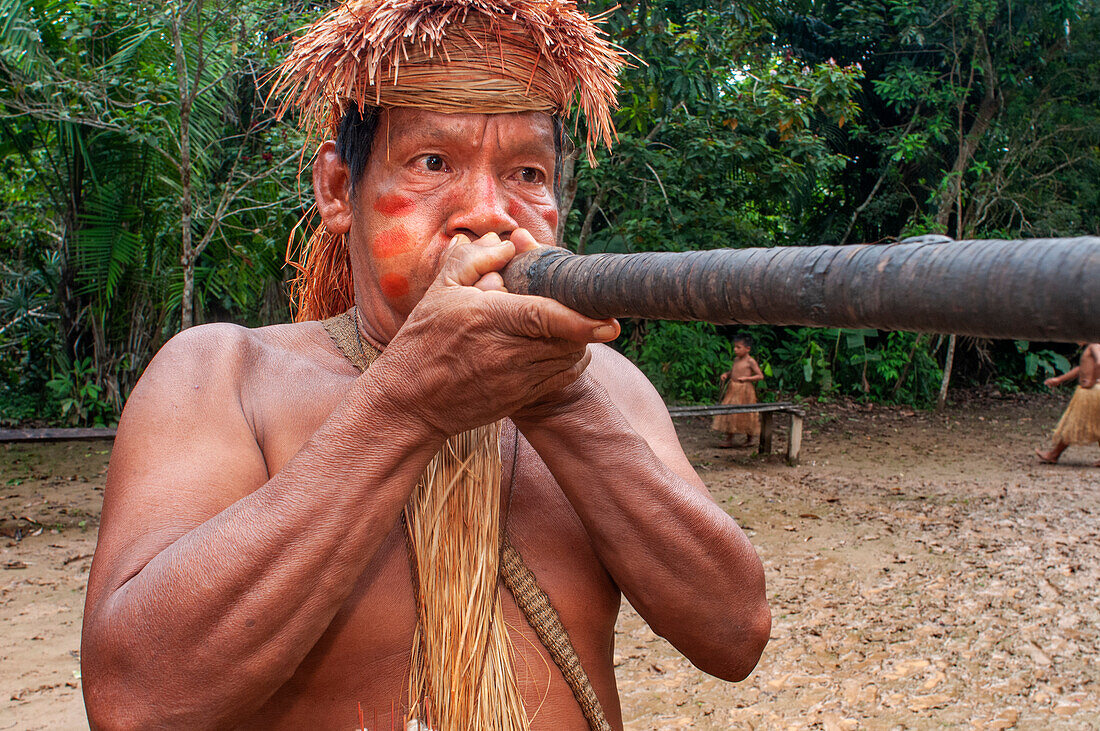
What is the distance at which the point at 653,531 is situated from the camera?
1.43 meters

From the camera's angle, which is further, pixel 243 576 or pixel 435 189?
pixel 435 189

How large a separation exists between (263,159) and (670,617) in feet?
22.6

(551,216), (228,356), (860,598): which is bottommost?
(860,598)

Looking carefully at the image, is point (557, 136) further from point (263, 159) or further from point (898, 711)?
point (263, 159)

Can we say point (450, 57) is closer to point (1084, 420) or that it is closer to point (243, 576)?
point (243, 576)

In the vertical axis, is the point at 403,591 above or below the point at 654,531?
below

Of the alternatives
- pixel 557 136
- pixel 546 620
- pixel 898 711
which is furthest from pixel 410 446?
pixel 898 711

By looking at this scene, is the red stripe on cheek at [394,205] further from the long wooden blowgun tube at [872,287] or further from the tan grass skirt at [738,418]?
the tan grass skirt at [738,418]

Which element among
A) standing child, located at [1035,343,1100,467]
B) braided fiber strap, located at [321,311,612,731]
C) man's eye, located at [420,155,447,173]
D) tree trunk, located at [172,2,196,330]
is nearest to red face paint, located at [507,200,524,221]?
man's eye, located at [420,155,447,173]

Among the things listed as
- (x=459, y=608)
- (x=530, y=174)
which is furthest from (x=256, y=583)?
(x=530, y=174)

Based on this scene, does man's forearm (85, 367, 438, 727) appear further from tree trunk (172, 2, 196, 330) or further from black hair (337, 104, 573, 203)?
tree trunk (172, 2, 196, 330)

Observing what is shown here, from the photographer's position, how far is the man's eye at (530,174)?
1.51 metres

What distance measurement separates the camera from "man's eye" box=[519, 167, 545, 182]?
151cm

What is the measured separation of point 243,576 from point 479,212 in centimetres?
67
